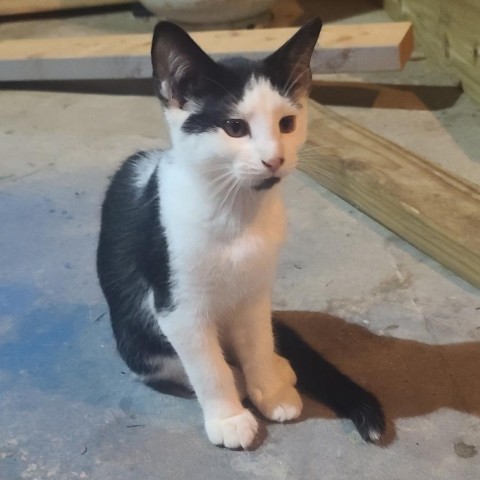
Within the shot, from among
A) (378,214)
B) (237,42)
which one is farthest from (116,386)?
(237,42)

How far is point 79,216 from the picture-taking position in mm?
1943

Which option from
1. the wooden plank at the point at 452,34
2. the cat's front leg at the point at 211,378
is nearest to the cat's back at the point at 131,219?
the cat's front leg at the point at 211,378

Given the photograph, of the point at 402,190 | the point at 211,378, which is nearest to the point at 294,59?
the point at 211,378

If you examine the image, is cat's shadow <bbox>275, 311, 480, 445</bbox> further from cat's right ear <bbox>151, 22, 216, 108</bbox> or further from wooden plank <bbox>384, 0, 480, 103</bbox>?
wooden plank <bbox>384, 0, 480, 103</bbox>

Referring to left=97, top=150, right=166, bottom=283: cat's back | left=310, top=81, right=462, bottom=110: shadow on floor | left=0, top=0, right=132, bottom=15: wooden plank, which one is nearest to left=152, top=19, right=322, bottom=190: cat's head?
left=97, top=150, right=166, bottom=283: cat's back

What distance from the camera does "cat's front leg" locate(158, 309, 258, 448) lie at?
1192 millimetres

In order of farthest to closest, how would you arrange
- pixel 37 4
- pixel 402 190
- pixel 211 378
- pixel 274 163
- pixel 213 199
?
pixel 37 4, pixel 402 190, pixel 211 378, pixel 213 199, pixel 274 163

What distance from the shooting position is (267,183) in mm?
1074

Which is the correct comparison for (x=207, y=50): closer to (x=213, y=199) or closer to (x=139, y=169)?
(x=139, y=169)

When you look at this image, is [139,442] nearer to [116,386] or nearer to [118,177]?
[116,386]

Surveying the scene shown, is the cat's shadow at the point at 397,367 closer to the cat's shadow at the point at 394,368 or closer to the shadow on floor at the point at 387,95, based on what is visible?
the cat's shadow at the point at 394,368

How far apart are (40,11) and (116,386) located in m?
2.39

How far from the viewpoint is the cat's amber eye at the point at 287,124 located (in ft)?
3.51

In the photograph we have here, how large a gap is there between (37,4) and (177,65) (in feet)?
8.18
